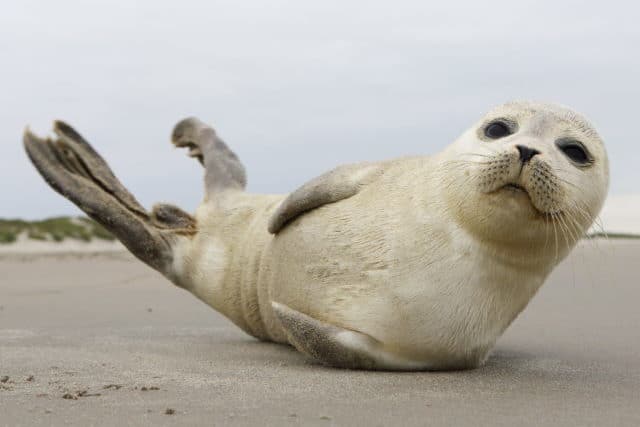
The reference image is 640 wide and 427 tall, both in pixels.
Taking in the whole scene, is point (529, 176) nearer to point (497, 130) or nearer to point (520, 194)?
point (520, 194)

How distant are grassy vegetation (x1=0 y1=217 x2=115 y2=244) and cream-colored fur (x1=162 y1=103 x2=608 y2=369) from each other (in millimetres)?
14901

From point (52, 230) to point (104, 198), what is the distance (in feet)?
48.7

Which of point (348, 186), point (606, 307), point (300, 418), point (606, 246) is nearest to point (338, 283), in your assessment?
point (348, 186)

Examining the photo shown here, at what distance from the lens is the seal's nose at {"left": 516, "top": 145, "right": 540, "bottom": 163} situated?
3559mm

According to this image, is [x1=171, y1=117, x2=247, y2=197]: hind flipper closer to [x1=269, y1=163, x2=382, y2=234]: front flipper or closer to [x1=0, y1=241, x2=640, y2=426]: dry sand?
[x1=0, y1=241, x2=640, y2=426]: dry sand

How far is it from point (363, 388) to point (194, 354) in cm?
133

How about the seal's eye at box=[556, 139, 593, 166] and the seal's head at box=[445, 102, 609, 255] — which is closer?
the seal's head at box=[445, 102, 609, 255]

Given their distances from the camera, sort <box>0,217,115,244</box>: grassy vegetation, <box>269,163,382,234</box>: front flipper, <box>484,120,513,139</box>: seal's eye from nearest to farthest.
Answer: <box>484,120,513,139</box>: seal's eye < <box>269,163,382,234</box>: front flipper < <box>0,217,115,244</box>: grassy vegetation

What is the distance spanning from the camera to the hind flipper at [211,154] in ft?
19.5

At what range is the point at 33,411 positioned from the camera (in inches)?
119

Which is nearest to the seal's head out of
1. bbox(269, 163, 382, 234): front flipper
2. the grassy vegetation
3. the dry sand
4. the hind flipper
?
the dry sand

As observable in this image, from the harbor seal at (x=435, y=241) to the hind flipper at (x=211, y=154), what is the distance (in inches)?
42.8

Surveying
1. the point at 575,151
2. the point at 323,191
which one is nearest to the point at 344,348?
the point at 323,191

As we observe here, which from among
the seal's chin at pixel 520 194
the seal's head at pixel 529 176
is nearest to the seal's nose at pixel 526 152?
the seal's head at pixel 529 176
